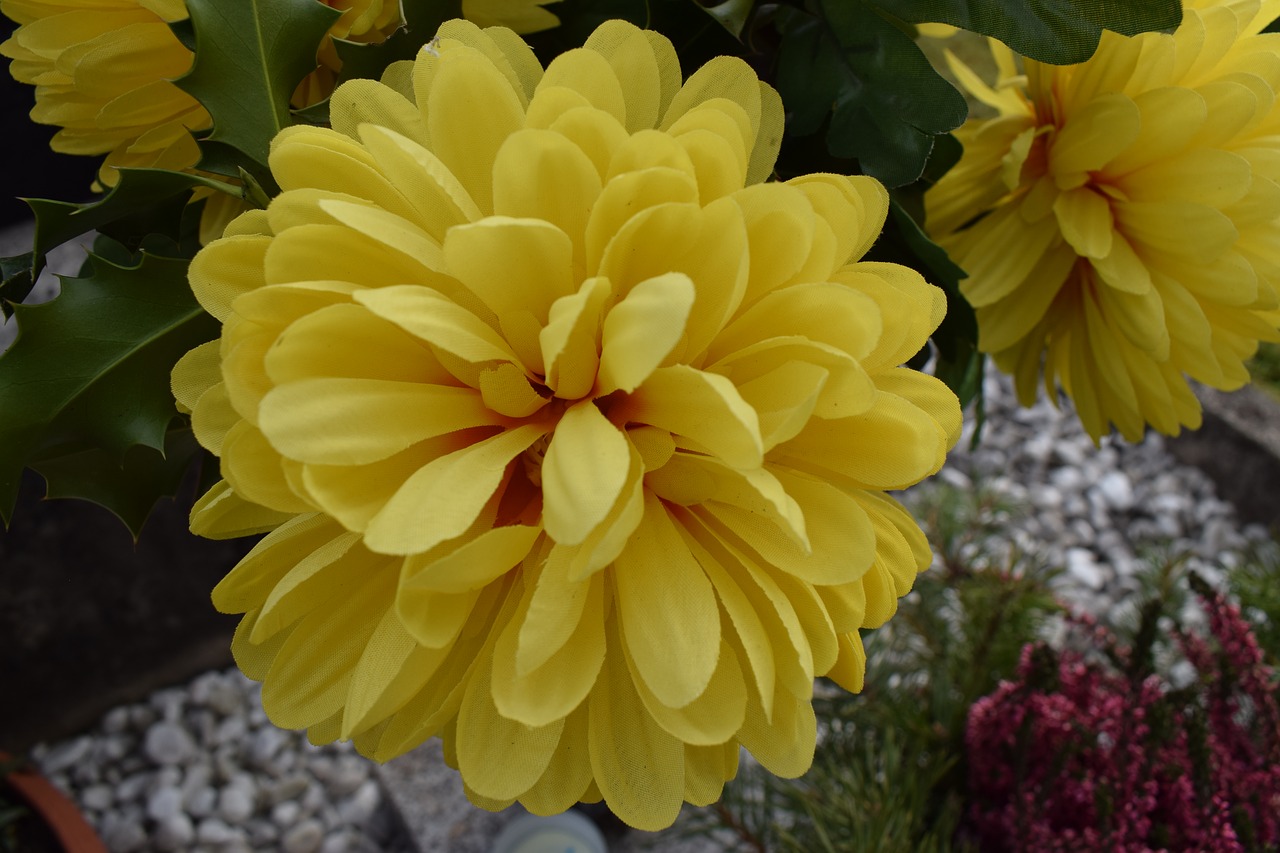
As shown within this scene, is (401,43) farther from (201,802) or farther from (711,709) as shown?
(201,802)

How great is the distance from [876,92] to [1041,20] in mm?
48

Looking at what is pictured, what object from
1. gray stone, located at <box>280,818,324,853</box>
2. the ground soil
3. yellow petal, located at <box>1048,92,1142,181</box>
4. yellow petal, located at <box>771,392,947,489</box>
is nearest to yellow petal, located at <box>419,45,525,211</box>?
yellow petal, located at <box>771,392,947,489</box>

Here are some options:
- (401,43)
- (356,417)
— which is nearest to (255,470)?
(356,417)

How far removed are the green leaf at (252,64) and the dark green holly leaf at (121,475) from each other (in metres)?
0.09

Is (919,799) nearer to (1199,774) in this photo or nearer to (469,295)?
(1199,774)

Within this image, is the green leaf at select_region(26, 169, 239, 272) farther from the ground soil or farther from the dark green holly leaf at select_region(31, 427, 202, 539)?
the ground soil

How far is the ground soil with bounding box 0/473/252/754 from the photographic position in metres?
1.21

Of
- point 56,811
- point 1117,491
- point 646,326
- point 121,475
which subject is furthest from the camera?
point 1117,491

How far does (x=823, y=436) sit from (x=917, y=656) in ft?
2.50

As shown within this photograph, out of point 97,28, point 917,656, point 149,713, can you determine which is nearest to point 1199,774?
point 917,656

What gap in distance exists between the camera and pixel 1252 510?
1.77 meters

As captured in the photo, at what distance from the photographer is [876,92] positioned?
31 cm

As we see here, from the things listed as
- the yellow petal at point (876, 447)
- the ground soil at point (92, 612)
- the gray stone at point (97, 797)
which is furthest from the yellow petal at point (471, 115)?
the gray stone at point (97, 797)

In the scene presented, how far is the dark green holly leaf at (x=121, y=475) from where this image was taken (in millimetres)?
326
